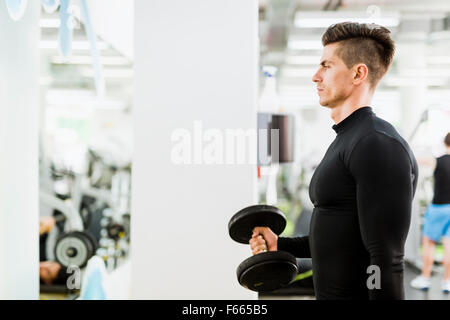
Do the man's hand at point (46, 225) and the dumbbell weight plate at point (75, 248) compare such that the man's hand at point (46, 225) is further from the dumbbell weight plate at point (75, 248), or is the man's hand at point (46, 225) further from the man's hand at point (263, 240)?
the man's hand at point (263, 240)

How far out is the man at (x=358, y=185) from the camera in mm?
1055

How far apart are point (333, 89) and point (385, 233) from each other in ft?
1.57

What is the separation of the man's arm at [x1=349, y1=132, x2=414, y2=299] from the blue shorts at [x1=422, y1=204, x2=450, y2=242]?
2.85 metres

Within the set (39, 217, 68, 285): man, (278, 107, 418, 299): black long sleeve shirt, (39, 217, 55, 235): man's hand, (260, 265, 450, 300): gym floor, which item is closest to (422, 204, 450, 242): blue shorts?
(260, 265, 450, 300): gym floor

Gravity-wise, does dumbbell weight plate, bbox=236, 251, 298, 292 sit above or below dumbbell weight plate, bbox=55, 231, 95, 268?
above

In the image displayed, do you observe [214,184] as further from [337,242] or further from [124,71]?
[124,71]

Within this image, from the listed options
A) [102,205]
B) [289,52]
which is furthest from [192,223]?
[289,52]

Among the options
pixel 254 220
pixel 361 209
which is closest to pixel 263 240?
pixel 254 220

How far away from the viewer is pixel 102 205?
4309 mm

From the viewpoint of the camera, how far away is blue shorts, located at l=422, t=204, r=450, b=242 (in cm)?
362

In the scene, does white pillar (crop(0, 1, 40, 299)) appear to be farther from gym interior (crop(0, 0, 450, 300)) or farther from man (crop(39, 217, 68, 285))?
man (crop(39, 217, 68, 285))

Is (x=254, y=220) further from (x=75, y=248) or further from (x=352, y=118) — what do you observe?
(x=75, y=248)

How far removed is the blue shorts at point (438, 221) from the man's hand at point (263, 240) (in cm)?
271

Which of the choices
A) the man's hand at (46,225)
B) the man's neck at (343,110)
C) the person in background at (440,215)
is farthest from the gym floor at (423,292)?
the man's neck at (343,110)
